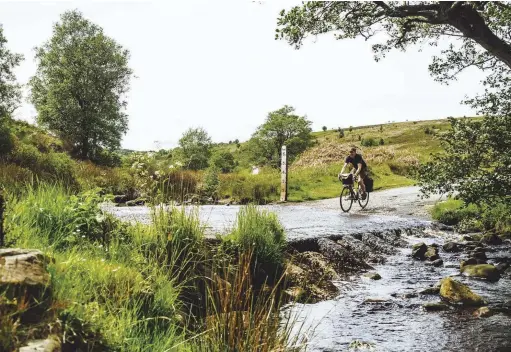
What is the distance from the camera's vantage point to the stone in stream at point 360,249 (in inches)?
518

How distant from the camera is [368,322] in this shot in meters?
8.12

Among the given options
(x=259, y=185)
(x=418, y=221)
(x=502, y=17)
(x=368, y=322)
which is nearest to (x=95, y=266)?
(x=368, y=322)

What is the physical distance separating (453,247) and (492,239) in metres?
2.01

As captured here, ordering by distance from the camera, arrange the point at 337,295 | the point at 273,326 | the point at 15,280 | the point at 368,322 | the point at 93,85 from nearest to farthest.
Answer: the point at 15,280, the point at 273,326, the point at 368,322, the point at 337,295, the point at 93,85

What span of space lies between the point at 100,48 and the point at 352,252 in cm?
4753

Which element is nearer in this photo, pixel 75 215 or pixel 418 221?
pixel 75 215

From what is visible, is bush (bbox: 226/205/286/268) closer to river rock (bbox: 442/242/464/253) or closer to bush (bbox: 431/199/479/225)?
river rock (bbox: 442/242/464/253)

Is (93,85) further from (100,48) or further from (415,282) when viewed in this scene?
(415,282)

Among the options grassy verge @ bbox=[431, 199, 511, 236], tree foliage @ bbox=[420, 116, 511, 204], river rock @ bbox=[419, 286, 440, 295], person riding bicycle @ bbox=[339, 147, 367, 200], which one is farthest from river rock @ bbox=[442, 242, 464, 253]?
person riding bicycle @ bbox=[339, 147, 367, 200]

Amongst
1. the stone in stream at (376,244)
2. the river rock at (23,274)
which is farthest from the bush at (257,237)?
the stone in stream at (376,244)

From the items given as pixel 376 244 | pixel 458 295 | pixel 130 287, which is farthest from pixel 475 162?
pixel 130 287

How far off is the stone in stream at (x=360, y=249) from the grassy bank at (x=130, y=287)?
4432 millimetres

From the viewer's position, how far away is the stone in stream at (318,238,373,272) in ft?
39.0

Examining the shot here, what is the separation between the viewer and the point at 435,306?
8.92 m
